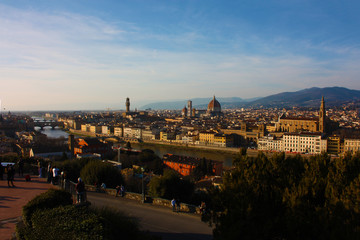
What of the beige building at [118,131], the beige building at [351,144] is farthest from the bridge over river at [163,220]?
the beige building at [118,131]

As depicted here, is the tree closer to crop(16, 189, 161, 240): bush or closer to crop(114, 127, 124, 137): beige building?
crop(16, 189, 161, 240): bush

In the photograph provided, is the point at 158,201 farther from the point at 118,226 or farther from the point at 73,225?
the point at 73,225

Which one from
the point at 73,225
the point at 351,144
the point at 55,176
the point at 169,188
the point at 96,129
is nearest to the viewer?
the point at 73,225

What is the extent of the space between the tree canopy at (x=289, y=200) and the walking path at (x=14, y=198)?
5.71 feet

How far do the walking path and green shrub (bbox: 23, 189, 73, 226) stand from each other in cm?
19

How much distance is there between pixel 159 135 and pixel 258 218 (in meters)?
26.6

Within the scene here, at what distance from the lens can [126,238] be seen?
7.27 ft

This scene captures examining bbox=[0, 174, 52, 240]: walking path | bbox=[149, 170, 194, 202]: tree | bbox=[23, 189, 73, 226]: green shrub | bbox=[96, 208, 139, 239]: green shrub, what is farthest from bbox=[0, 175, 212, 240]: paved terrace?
bbox=[149, 170, 194, 202]: tree

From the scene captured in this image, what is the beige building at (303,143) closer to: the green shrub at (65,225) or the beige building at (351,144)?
the beige building at (351,144)

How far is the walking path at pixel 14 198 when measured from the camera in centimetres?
252

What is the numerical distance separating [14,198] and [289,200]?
2882 millimetres

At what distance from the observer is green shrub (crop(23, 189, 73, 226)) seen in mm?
2398

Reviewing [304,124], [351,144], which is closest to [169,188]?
[351,144]

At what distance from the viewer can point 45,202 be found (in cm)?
252
